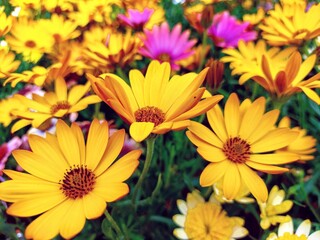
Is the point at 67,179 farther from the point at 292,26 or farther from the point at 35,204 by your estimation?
the point at 292,26

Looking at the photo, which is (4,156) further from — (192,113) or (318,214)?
(318,214)

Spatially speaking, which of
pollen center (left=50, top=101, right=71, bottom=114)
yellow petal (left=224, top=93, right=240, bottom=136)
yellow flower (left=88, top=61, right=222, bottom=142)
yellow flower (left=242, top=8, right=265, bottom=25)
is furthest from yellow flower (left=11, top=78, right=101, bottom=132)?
yellow flower (left=242, top=8, right=265, bottom=25)

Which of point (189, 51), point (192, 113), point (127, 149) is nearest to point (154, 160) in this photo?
point (127, 149)

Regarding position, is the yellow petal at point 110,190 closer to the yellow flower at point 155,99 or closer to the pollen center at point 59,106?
the yellow flower at point 155,99

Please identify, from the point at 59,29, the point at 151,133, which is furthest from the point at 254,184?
the point at 59,29

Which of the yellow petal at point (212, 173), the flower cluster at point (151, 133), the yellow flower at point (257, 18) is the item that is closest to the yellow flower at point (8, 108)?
the flower cluster at point (151, 133)

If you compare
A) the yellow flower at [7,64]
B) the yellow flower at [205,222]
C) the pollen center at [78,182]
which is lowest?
the yellow flower at [205,222]
